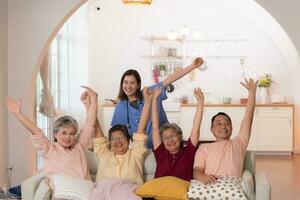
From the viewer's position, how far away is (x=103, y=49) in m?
11.0

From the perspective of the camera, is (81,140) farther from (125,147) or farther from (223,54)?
(223,54)

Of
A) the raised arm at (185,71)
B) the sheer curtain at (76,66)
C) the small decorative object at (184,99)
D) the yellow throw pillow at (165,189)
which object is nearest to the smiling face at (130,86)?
the raised arm at (185,71)

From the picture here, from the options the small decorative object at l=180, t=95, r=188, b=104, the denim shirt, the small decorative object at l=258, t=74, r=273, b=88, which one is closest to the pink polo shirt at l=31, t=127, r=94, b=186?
the denim shirt

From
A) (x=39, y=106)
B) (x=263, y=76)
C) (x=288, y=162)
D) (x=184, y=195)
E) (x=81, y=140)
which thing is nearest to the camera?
(x=184, y=195)

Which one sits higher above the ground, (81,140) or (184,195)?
(81,140)

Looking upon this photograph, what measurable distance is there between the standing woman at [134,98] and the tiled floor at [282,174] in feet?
8.37

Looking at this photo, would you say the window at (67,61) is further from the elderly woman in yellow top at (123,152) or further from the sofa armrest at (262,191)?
the sofa armrest at (262,191)

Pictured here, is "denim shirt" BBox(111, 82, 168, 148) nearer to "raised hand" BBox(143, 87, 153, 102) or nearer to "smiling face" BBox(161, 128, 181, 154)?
"raised hand" BBox(143, 87, 153, 102)

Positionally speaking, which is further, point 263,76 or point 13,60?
point 263,76

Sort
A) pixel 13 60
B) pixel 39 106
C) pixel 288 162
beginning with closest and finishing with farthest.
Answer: pixel 13 60
pixel 39 106
pixel 288 162

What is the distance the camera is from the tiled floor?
Result: 665 cm

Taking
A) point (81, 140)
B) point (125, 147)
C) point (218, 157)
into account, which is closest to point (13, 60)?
point (81, 140)

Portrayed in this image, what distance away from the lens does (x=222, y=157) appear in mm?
4020

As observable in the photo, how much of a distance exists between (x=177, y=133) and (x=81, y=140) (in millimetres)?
786
